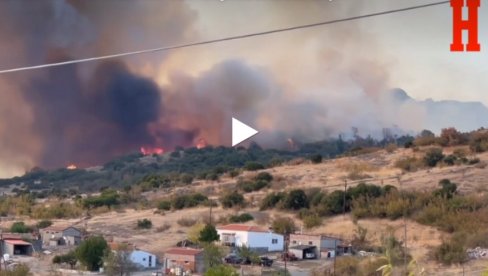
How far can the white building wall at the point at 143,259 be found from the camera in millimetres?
15531

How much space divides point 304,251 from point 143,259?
11.8 feet

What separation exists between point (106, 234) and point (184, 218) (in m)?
2.59

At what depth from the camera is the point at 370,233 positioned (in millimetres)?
18672

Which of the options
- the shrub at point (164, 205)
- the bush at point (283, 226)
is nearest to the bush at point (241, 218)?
the bush at point (283, 226)

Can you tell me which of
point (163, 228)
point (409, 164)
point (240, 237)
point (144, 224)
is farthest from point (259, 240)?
point (409, 164)

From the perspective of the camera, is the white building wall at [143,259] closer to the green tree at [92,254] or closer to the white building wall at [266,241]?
the green tree at [92,254]

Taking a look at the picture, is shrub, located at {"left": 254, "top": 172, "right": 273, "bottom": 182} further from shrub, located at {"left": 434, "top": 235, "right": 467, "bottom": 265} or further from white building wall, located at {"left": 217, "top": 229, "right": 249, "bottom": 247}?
shrub, located at {"left": 434, "top": 235, "right": 467, "bottom": 265}

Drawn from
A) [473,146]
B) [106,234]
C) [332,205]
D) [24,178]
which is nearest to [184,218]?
[106,234]

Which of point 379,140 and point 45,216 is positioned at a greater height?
point 379,140

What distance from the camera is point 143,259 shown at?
1605 cm

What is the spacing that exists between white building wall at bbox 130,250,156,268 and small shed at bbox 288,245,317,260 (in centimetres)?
312

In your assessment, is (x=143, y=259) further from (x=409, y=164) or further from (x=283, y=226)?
(x=409, y=164)

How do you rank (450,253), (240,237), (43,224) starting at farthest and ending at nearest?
1. (43,224)
2. (240,237)
3. (450,253)

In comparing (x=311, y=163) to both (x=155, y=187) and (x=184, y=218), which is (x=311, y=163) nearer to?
(x=155, y=187)
